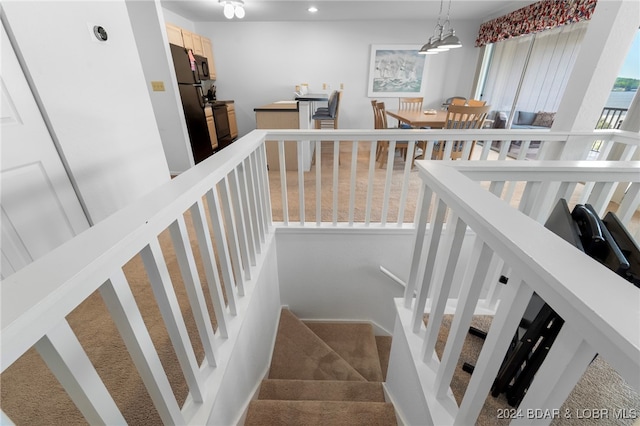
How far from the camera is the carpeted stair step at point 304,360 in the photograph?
1.86m

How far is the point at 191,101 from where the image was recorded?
3.72 metres

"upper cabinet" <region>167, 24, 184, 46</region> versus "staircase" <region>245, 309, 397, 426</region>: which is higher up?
"upper cabinet" <region>167, 24, 184, 46</region>

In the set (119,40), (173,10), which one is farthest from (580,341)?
(173,10)

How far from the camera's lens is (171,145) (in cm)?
343

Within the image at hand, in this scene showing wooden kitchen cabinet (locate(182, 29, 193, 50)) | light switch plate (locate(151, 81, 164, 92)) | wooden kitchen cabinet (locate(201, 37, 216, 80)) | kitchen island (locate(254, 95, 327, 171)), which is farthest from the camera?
wooden kitchen cabinet (locate(201, 37, 216, 80))

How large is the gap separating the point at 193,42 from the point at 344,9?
281cm

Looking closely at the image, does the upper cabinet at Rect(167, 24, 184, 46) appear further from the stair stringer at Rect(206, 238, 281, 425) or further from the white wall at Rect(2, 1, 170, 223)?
the stair stringer at Rect(206, 238, 281, 425)

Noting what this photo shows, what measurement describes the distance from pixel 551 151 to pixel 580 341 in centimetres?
236

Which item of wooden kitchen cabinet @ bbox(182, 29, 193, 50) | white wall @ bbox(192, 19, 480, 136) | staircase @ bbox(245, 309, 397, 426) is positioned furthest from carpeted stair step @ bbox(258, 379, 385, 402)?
white wall @ bbox(192, 19, 480, 136)

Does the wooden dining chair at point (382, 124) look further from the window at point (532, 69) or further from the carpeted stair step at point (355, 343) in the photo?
the window at point (532, 69)

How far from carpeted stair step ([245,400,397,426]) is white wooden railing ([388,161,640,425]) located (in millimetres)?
171

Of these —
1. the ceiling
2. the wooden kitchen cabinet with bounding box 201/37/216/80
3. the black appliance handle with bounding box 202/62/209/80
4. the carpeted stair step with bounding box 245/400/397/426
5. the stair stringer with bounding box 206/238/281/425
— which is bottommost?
the carpeted stair step with bounding box 245/400/397/426

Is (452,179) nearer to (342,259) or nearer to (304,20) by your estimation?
(342,259)

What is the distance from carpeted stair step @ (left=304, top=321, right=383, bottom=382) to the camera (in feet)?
7.01
